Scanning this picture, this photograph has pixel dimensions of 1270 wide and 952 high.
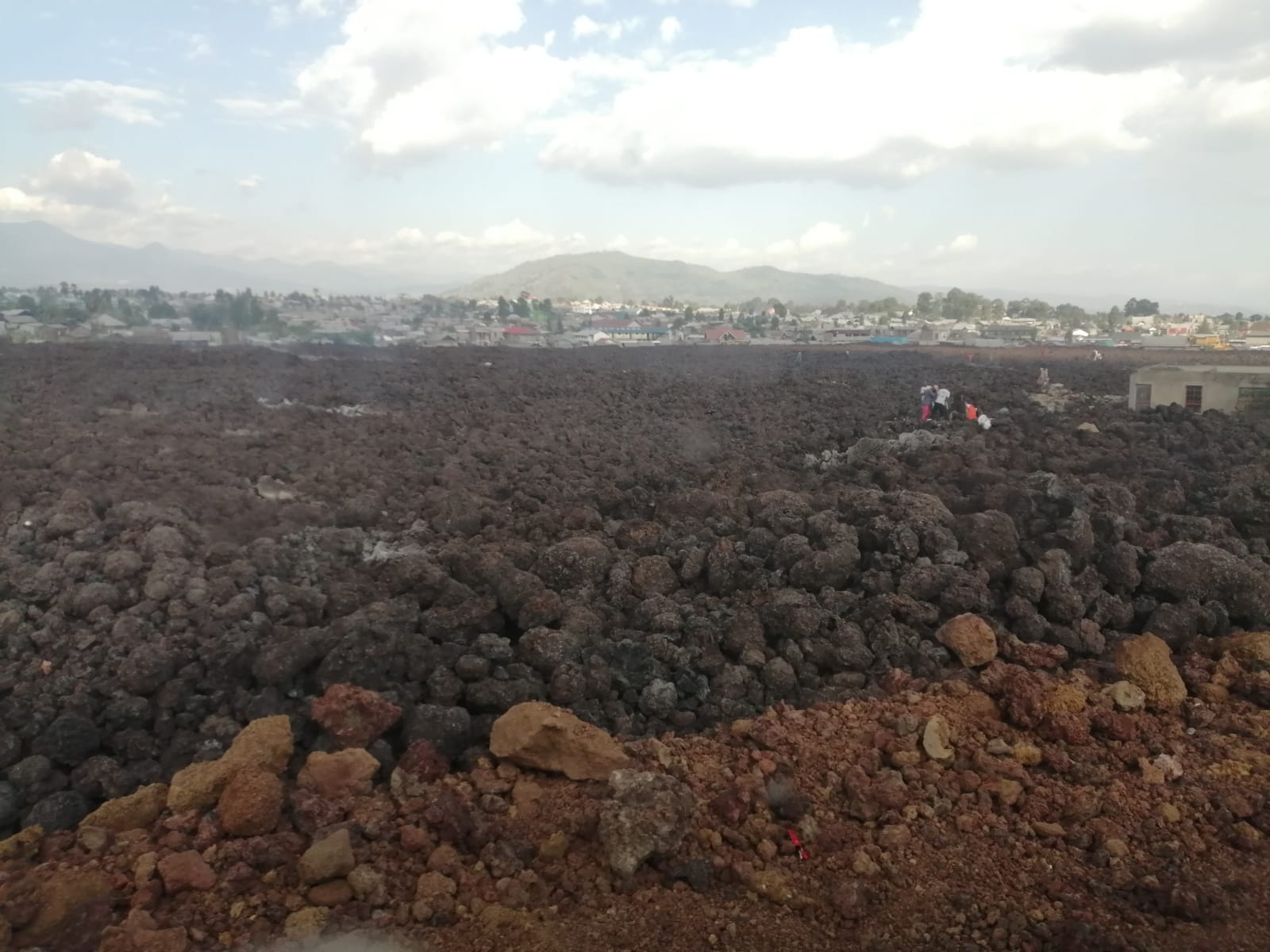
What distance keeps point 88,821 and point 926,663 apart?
4.67 meters

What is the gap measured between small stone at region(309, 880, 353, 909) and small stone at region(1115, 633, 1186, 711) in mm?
4409

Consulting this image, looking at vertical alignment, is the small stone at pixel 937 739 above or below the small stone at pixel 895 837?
above

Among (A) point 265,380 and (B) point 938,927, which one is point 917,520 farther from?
(A) point 265,380

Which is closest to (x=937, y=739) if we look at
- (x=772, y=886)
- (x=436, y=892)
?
(x=772, y=886)

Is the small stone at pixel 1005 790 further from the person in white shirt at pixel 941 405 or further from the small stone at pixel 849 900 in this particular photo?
the person in white shirt at pixel 941 405

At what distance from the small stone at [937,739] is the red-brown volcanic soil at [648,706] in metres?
0.03

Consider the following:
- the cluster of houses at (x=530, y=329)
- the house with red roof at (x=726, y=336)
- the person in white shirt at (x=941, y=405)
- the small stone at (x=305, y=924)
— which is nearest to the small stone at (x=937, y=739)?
the small stone at (x=305, y=924)

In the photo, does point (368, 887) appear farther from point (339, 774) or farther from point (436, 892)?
point (339, 774)

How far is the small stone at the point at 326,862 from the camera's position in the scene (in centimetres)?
344

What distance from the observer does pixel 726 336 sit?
62.3 metres

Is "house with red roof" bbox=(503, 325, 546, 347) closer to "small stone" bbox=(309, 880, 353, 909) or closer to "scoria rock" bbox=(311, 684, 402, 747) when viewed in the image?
"scoria rock" bbox=(311, 684, 402, 747)

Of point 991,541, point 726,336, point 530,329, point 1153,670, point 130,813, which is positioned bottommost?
point 130,813

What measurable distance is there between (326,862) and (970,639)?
4.08 metres

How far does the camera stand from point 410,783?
13.5ft
